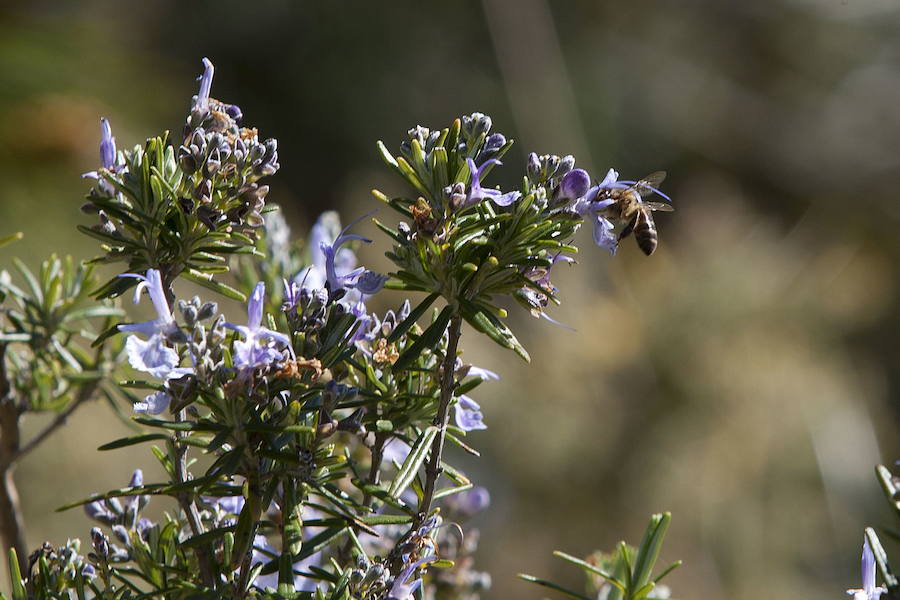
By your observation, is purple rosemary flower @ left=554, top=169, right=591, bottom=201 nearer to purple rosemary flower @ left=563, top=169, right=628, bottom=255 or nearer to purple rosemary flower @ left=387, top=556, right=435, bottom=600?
purple rosemary flower @ left=563, top=169, right=628, bottom=255

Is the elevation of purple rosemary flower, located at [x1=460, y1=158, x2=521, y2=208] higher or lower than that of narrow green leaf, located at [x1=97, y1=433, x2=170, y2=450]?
higher

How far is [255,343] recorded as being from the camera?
1.44 feet

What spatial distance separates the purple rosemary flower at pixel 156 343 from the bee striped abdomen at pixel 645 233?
45 centimetres

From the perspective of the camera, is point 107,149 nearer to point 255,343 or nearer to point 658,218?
point 255,343

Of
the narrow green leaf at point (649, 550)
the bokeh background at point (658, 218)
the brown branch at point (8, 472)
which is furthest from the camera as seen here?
the bokeh background at point (658, 218)

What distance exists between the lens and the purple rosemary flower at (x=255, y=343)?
1.41 feet

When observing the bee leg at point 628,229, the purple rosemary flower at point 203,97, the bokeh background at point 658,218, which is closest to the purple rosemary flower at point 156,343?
the purple rosemary flower at point 203,97

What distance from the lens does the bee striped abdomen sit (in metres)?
0.77

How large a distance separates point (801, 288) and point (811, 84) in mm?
2844

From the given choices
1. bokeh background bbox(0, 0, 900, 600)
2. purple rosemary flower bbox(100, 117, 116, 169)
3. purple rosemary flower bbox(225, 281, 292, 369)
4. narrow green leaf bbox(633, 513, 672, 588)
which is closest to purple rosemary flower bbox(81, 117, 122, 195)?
purple rosemary flower bbox(100, 117, 116, 169)

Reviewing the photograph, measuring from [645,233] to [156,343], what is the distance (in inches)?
18.8

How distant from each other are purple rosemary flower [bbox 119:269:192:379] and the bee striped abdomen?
451 millimetres

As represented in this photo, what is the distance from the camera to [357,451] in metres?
0.71

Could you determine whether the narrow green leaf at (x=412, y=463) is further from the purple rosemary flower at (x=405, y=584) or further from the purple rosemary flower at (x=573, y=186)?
the purple rosemary flower at (x=573, y=186)
